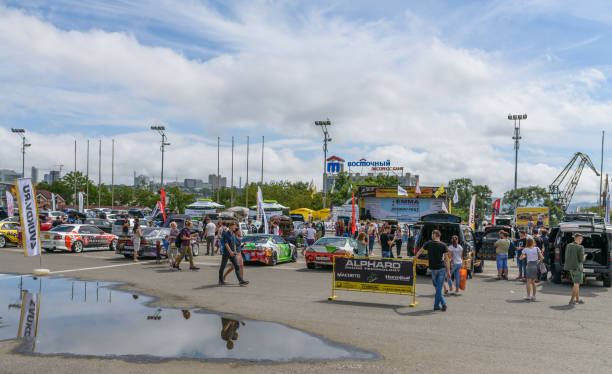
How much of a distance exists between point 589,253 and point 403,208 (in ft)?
97.0

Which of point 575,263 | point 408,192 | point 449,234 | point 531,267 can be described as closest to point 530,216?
point 408,192

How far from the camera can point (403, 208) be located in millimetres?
47375

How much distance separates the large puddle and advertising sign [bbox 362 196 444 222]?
37.9m

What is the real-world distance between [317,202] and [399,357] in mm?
78647

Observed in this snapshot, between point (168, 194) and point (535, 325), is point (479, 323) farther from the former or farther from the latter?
point (168, 194)

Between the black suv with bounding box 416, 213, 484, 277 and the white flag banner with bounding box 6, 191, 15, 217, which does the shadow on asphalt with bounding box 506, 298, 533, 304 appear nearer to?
the black suv with bounding box 416, 213, 484, 277

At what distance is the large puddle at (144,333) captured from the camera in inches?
288

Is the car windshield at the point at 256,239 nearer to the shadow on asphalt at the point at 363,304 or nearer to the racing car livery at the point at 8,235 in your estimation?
the shadow on asphalt at the point at 363,304

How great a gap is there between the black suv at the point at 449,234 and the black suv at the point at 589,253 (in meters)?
2.74

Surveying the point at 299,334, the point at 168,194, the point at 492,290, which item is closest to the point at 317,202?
the point at 168,194

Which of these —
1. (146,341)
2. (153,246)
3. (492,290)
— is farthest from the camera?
(153,246)

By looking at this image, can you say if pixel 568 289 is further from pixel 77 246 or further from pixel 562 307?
pixel 77 246

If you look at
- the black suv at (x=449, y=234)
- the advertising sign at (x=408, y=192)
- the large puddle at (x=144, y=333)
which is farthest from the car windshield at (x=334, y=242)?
the advertising sign at (x=408, y=192)

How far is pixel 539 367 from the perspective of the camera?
6.99 metres
